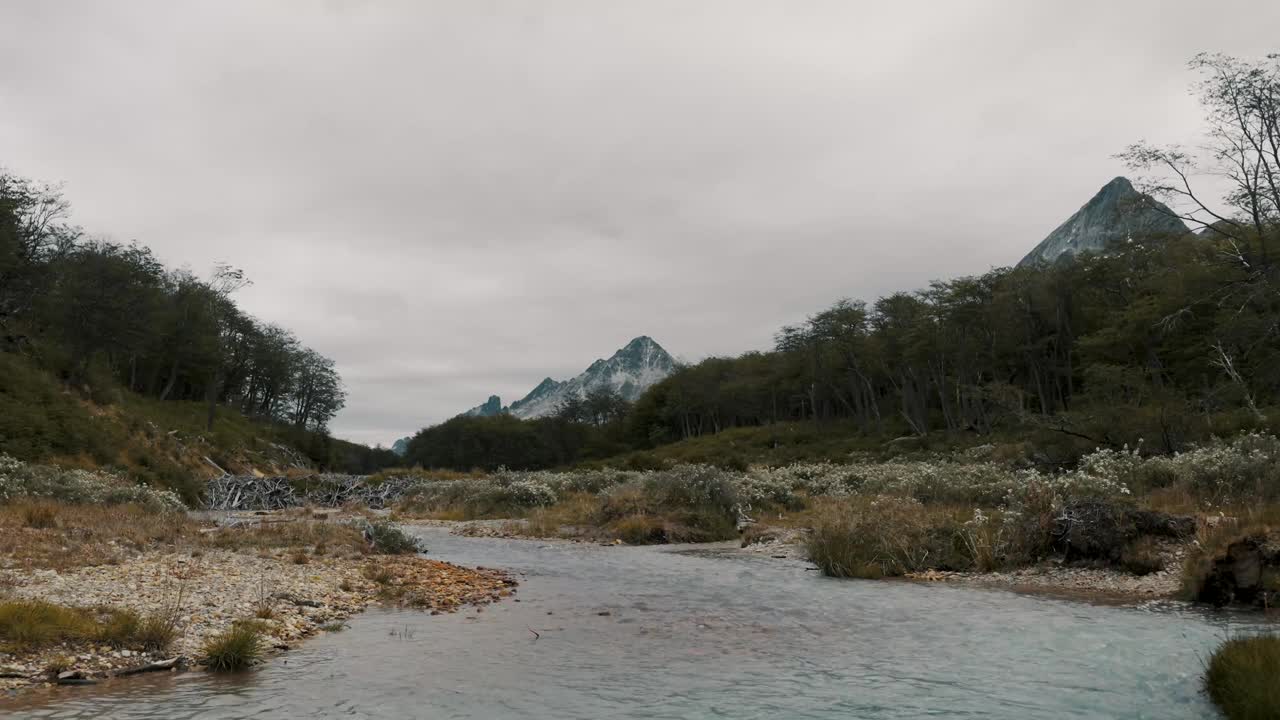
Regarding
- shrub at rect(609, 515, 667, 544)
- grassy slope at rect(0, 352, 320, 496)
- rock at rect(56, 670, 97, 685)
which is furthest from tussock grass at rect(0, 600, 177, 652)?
grassy slope at rect(0, 352, 320, 496)

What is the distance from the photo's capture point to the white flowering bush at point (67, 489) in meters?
26.7

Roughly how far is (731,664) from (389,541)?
1651 cm

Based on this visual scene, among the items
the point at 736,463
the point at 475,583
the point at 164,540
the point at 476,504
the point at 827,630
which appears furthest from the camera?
the point at 736,463

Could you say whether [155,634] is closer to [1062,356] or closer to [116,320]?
[116,320]

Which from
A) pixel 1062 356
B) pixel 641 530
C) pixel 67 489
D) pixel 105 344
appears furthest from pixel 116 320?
pixel 1062 356

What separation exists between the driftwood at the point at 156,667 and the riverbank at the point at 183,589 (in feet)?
0.06

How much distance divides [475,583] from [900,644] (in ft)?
32.9

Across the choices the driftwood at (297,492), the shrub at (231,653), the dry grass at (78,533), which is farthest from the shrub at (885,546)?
the driftwood at (297,492)

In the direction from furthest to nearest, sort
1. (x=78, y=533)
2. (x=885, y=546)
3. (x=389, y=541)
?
(x=389, y=541)
(x=885, y=546)
(x=78, y=533)

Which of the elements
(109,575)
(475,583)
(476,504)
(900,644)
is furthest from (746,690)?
(476,504)

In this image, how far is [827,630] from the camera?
505 inches

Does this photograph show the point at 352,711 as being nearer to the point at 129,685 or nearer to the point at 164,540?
the point at 129,685

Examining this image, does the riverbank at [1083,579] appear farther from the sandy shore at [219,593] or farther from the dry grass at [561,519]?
the dry grass at [561,519]

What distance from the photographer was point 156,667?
9.65 meters
